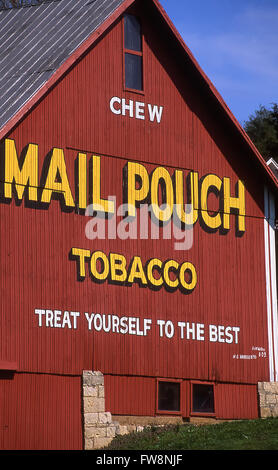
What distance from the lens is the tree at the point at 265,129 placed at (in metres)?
73.3

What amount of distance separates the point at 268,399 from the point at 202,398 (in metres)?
2.30

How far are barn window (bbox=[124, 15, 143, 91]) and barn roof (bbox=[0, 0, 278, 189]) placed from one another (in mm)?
686

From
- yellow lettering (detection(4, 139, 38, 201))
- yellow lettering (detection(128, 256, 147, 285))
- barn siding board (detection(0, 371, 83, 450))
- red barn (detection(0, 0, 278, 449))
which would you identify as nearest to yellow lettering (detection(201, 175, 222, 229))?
red barn (detection(0, 0, 278, 449))

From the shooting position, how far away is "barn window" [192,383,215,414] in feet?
106

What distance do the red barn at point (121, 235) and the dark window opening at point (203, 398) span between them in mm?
43

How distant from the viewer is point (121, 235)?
102 feet

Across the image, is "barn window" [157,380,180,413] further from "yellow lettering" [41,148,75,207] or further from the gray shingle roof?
the gray shingle roof

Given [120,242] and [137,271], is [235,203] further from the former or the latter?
[120,242]

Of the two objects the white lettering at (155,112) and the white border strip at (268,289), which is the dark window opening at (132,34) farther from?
the white border strip at (268,289)

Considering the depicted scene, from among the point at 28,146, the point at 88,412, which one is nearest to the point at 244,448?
the point at 88,412

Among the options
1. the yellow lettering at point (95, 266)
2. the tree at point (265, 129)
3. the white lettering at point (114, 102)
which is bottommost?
the yellow lettering at point (95, 266)

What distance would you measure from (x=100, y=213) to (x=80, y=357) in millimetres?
3761

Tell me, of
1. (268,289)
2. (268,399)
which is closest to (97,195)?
(268,289)

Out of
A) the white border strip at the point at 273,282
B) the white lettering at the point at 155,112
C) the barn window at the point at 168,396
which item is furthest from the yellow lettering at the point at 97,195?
the white border strip at the point at 273,282
